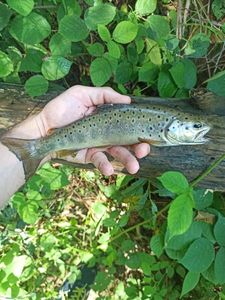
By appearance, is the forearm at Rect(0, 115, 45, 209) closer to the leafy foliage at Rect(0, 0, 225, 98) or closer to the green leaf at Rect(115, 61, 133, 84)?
the leafy foliage at Rect(0, 0, 225, 98)

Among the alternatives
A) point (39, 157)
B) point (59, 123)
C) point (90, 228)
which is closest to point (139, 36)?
point (59, 123)

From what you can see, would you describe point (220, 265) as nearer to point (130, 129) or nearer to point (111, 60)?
point (130, 129)

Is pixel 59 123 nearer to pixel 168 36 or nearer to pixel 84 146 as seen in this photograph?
pixel 84 146

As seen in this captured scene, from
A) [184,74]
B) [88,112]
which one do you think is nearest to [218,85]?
[184,74]

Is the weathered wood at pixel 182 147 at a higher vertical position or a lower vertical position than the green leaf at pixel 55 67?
lower

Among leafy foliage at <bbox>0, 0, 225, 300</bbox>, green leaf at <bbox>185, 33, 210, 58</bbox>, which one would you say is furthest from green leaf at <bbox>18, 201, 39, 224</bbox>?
green leaf at <bbox>185, 33, 210, 58</bbox>

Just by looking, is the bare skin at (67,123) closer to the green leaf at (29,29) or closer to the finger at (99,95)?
the finger at (99,95)

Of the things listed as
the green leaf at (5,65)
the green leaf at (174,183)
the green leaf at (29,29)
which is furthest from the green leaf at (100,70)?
the green leaf at (174,183)
